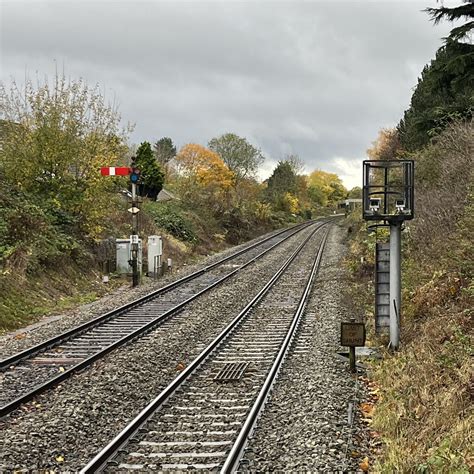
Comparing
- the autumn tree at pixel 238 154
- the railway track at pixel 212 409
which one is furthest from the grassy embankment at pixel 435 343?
the autumn tree at pixel 238 154

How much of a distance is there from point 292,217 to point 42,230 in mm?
56298

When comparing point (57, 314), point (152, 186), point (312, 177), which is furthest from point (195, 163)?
point (312, 177)

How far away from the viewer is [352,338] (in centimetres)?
984

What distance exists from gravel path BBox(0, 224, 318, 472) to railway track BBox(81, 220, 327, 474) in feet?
1.04

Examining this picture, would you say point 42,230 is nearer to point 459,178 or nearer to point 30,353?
point 30,353

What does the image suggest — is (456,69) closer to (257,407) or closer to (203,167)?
(257,407)

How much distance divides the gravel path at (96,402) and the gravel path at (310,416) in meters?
1.86

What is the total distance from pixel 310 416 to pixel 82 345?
18.7 ft

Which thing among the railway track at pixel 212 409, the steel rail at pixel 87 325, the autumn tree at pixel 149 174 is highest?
the autumn tree at pixel 149 174

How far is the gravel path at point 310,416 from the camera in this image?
6250 millimetres

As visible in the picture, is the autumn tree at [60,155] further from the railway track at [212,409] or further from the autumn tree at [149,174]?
the autumn tree at [149,174]

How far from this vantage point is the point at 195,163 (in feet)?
184

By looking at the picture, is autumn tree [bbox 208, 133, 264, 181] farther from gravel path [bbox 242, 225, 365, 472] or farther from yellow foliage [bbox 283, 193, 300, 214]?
gravel path [bbox 242, 225, 365, 472]

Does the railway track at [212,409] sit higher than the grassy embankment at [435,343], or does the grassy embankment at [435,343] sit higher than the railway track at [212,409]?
the grassy embankment at [435,343]
